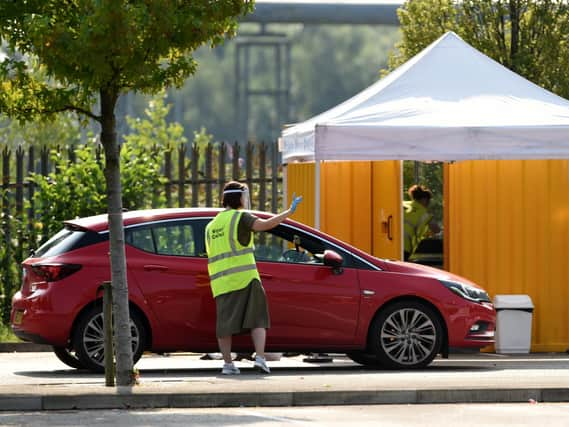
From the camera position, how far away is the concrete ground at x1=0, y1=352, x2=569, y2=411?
40.6 feet

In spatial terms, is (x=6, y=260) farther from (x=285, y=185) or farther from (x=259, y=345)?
(x=259, y=345)

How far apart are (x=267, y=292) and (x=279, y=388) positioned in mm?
2712

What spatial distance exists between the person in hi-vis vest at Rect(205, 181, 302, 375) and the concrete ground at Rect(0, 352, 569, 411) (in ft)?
1.21

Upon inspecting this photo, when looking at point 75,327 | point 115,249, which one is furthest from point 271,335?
point 115,249

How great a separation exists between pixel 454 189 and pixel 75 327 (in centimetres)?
507

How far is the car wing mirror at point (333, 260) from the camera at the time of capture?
50.7 feet

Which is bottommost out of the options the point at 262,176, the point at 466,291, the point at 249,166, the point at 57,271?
the point at 466,291

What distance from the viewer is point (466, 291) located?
15977 millimetres

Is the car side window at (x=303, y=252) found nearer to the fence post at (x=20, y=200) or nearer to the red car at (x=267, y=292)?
the red car at (x=267, y=292)

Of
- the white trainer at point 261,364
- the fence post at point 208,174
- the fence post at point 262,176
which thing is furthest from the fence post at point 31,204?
the white trainer at point 261,364

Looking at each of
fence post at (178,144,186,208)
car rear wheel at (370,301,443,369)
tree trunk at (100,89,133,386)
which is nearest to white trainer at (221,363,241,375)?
car rear wheel at (370,301,443,369)

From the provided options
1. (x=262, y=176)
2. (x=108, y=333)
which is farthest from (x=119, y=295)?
(x=262, y=176)

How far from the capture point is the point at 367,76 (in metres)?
110

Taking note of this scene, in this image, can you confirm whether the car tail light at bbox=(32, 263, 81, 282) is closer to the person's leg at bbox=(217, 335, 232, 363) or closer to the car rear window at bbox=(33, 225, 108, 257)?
the car rear window at bbox=(33, 225, 108, 257)
